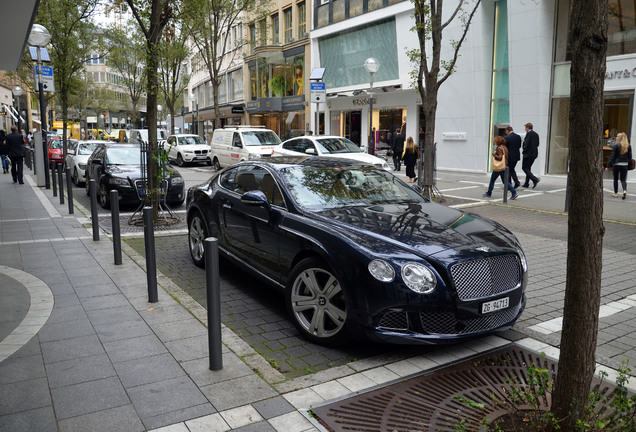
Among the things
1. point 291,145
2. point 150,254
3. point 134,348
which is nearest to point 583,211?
point 134,348

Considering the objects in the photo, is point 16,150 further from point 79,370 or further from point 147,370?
point 147,370

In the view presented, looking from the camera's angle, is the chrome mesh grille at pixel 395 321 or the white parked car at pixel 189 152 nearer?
the chrome mesh grille at pixel 395 321

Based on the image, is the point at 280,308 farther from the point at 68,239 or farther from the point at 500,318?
the point at 68,239

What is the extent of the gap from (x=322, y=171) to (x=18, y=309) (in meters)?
3.49

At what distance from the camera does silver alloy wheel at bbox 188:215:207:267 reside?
23.1ft

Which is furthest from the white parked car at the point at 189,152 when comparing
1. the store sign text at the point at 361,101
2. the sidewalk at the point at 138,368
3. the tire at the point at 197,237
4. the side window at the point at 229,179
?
the sidewalk at the point at 138,368

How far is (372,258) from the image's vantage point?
410 cm

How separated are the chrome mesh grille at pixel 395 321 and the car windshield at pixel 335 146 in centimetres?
1362

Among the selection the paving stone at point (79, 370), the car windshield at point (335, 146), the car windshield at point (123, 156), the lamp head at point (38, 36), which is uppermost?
the lamp head at point (38, 36)

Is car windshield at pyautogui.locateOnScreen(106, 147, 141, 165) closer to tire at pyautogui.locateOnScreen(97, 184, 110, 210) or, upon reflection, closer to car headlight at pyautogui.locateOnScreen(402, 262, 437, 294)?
tire at pyautogui.locateOnScreen(97, 184, 110, 210)

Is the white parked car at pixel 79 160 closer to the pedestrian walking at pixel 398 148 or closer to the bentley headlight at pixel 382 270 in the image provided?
the pedestrian walking at pixel 398 148

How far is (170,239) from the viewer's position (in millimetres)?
9047

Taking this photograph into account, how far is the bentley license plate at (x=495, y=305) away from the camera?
4.17 metres

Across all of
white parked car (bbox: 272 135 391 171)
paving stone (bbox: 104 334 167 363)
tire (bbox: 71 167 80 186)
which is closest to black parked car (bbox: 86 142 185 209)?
tire (bbox: 71 167 80 186)
